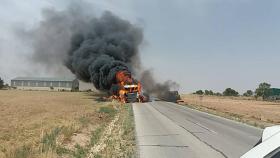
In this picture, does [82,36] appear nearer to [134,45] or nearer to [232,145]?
[134,45]

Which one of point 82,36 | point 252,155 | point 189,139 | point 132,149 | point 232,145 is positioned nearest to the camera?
point 252,155

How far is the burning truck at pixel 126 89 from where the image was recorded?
217 ft

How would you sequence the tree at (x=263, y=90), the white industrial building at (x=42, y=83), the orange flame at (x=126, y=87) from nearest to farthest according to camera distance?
the orange flame at (x=126, y=87) → the tree at (x=263, y=90) → the white industrial building at (x=42, y=83)

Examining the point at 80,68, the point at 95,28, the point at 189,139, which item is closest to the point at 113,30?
the point at 95,28

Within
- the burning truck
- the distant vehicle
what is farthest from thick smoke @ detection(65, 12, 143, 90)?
the distant vehicle

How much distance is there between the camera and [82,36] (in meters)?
83.6

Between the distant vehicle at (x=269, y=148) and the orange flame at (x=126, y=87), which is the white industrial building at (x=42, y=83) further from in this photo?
the distant vehicle at (x=269, y=148)

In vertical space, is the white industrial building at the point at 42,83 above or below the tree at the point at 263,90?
above

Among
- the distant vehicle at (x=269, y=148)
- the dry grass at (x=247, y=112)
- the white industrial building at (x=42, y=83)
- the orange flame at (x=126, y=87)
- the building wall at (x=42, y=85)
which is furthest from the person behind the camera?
the building wall at (x=42, y=85)

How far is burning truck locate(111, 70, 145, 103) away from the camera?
66.0m

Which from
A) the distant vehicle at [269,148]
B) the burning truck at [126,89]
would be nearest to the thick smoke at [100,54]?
the burning truck at [126,89]

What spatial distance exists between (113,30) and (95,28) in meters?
3.36

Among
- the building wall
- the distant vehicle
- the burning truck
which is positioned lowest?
the distant vehicle

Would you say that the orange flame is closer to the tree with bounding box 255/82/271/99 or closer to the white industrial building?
the tree with bounding box 255/82/271/99
